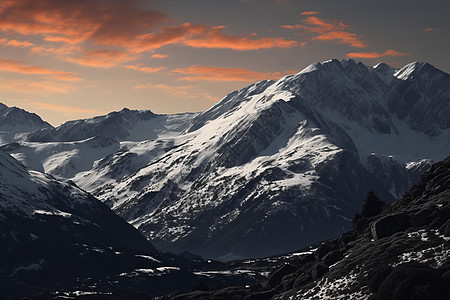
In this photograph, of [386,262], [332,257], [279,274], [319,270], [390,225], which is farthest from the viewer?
[279,274]

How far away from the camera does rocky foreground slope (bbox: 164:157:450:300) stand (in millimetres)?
115688

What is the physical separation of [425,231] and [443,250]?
495 inches

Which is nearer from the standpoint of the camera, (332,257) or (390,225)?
(390,225)

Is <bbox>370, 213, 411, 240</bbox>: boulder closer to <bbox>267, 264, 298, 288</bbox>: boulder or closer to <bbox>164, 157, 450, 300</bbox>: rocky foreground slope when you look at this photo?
<bbox>164, 157, 450, 300</bbox>: rocky foreground slope

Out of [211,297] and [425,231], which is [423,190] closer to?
[425,231]

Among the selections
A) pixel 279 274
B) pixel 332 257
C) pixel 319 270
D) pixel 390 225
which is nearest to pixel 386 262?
pixel 390 225

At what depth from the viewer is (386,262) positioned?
127 meters

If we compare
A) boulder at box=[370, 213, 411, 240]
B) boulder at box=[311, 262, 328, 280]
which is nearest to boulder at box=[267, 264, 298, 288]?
boulder at box=[311, 262, 328, 280]

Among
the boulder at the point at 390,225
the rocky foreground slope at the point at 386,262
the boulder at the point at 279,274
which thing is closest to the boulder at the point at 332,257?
the rocky foreground slope at the point at 386,262

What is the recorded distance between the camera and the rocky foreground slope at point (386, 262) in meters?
116

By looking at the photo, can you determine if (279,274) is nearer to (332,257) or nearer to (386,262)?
(332,257)

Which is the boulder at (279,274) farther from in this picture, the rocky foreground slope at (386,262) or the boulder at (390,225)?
the boulder at (390,225)

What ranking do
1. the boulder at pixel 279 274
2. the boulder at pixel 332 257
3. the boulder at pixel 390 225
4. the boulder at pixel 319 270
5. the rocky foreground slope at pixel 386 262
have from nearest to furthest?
the rocky foreground slope at pixel 386 262 → the boulder at pixel 390 225 → the boulder at pixel 319 270 → the boulder at pixel 332 257 → the boulder at pixel 279 274

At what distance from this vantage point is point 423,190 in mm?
175250
